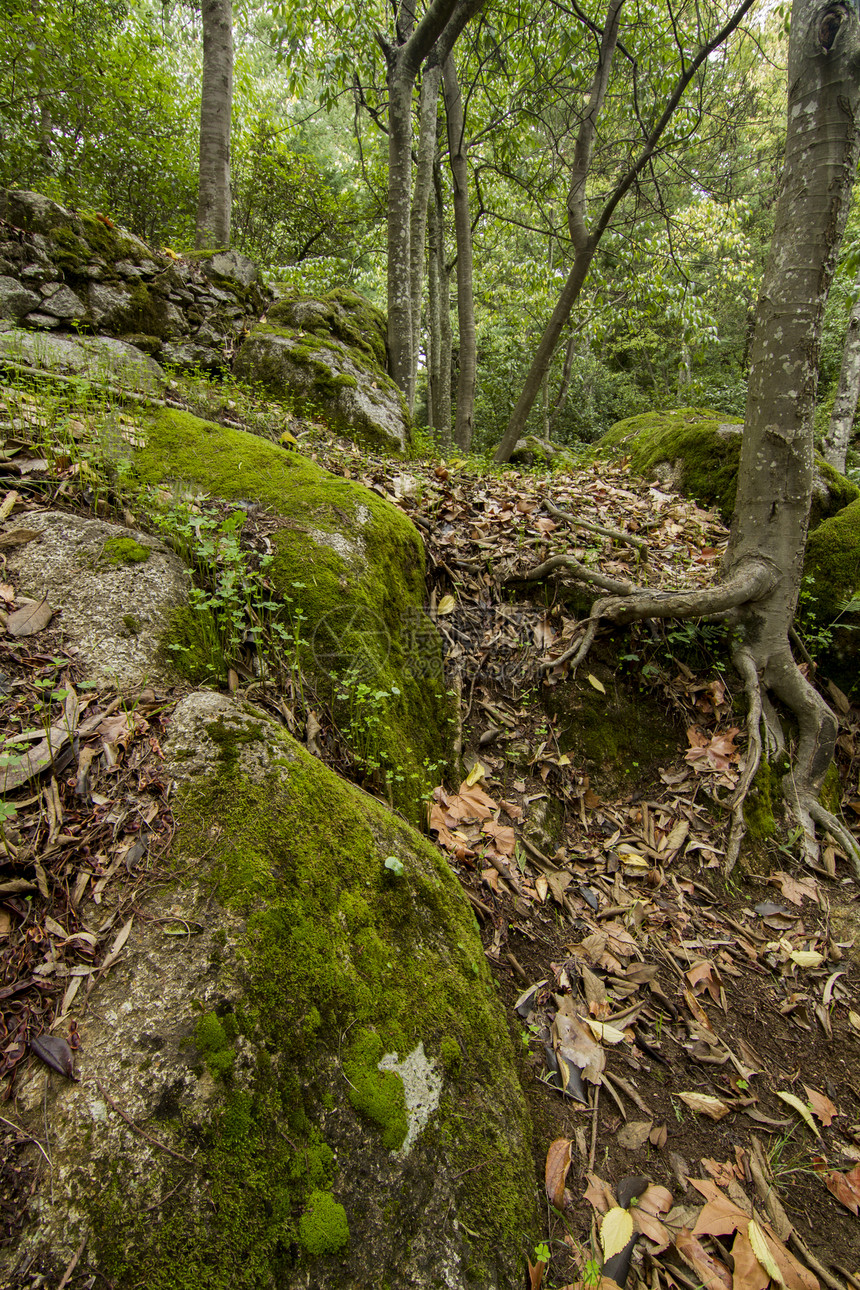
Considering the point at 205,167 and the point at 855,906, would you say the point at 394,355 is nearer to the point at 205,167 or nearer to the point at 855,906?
the point at 205,167

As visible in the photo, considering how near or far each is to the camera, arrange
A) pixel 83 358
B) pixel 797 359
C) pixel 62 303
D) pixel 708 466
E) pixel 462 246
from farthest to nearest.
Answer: pixel 462 246 < pixel 708 466 < pixel 62 303 < pixel 83 358 < pixel 797 359

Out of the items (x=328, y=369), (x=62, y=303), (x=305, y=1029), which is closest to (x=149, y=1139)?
(x=305, y=1029)

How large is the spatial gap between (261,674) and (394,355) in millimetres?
6424

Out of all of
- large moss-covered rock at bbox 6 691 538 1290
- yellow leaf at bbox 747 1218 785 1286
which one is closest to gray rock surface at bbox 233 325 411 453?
large moss-covered rock at bbox 6 691 538 1290

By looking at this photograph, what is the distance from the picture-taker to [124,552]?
7.92 feet

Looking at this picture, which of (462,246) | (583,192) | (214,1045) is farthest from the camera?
(462,246)

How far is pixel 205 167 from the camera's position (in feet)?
23.5

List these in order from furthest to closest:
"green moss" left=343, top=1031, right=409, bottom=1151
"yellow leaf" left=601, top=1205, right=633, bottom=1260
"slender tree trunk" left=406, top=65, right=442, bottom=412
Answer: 1. "slender tree trunk" left=406, top=65, right=442, bottom=412
2. "yellow leaf" left=601, top=1205, right=633, bottom=1260
3. "green moss" left=343, top=1031, right=409, bottom=1151

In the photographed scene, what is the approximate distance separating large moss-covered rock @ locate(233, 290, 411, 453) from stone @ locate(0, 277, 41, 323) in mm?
1814

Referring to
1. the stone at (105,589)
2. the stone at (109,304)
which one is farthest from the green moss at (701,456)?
the stone at (109,304)

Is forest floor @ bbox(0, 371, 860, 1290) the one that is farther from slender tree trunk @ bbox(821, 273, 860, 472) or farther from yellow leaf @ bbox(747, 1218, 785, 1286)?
slender tree trunk @ bbox(821, 273, 860, 472)

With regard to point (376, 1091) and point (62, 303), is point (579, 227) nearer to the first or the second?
point (62, 303)

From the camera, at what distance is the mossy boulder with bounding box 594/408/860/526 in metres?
5.11

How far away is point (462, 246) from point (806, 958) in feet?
33.7
